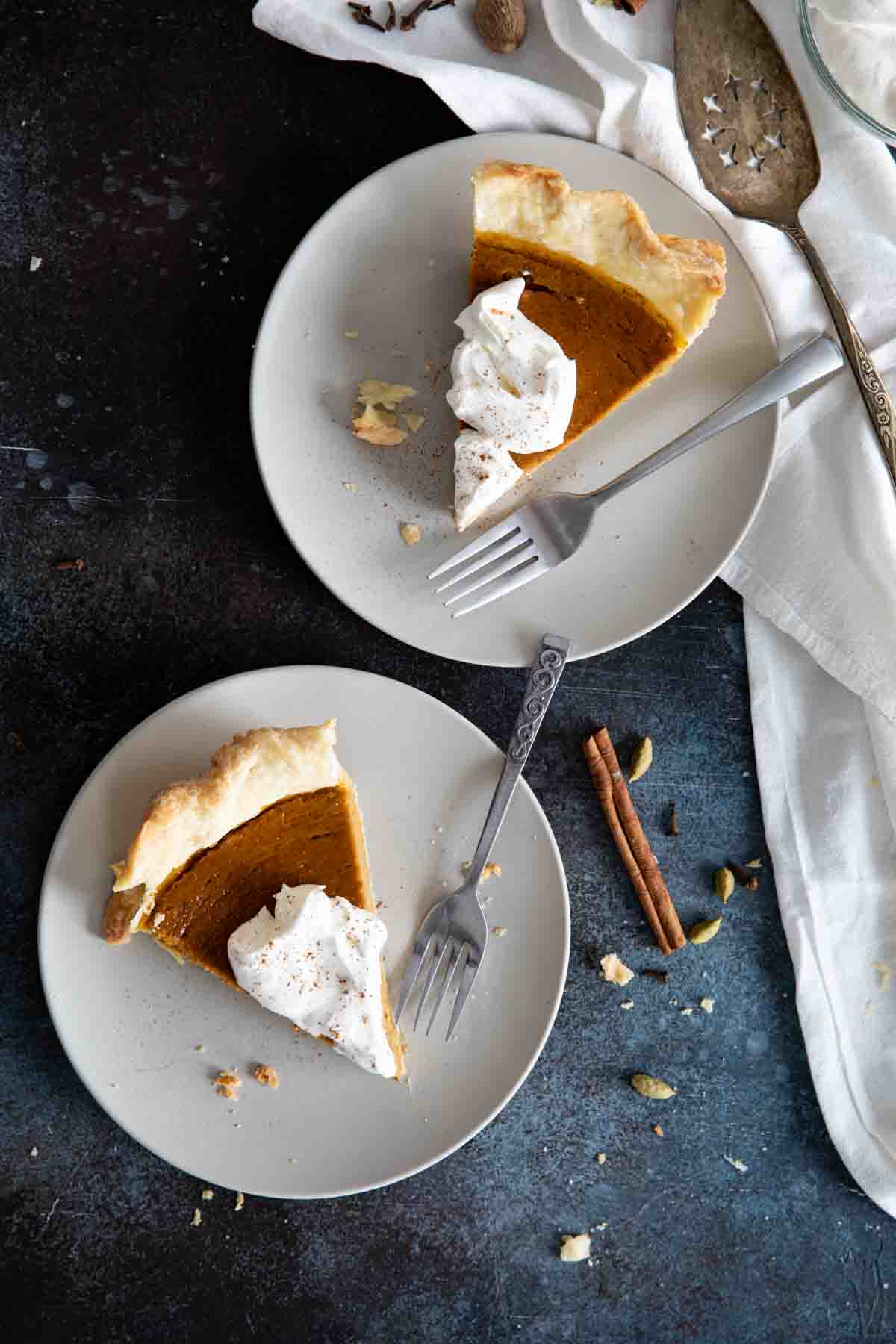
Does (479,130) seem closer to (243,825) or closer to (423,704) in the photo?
(423,704)

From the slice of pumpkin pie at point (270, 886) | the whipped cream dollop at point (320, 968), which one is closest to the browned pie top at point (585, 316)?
the slice of pumpkin pie at point (270, 886)

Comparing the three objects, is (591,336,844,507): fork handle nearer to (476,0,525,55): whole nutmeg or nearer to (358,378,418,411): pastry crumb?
(358,378,418,411): pastry crumb

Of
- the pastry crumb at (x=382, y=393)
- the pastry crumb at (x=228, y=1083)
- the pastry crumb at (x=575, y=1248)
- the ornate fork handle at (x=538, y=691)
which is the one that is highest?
the pastry crumb at (x=382, y=393)

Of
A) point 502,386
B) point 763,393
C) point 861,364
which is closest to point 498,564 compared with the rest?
point 502,386

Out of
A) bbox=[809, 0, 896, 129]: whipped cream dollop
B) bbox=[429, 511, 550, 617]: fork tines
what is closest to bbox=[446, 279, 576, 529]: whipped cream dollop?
bbox=[429, 511, 550, 617]: fork tines

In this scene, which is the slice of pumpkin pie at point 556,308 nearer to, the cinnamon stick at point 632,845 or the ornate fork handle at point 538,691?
the ornate fork handle at point 538,691

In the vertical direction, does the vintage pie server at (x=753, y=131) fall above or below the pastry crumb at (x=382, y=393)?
above
